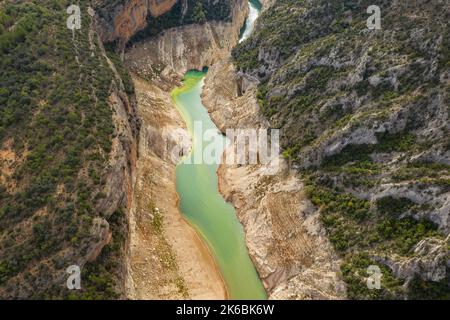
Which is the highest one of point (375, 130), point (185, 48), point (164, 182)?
point (185, 48)

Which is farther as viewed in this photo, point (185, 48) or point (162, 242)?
point (185, 48)

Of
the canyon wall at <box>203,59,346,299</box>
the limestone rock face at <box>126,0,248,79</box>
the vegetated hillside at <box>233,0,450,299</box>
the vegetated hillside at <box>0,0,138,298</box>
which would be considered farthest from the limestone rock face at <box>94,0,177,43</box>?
the canyon wall at <box>203,59,346,299</box>

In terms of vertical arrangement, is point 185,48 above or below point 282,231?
above

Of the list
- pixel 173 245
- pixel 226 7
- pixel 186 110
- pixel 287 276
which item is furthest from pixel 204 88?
pixel 287 276

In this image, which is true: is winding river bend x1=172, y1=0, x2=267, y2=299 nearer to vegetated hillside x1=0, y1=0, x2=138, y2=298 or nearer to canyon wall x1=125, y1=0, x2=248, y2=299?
canyon wall x1=125, y1=0, x2=248, y2=299

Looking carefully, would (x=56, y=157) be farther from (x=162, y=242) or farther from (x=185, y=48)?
(x=185, y=48)

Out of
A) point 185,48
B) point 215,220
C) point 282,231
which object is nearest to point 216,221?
point 215,220

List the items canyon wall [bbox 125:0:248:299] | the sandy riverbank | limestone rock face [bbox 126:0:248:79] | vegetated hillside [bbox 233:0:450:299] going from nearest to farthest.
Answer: vegetated hillside [bbox 233:0:450:299]
the sandy riverbank
canyon wall [bbox 125:0:248:299]
limestone rock face [bbox 126:0:248:79]

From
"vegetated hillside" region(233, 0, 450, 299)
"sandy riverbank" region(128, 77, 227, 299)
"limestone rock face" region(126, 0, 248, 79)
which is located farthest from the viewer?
"limestone rock face" region(126, 0, 248, 79)
